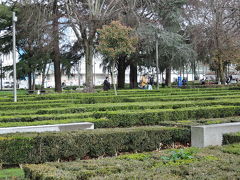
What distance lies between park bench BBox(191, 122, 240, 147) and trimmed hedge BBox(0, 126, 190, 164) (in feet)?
1.40

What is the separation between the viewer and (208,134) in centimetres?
955

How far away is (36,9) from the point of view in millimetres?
28062

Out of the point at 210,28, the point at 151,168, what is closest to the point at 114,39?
the point at 210,28

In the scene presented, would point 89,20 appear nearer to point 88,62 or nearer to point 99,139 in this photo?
point 88,62

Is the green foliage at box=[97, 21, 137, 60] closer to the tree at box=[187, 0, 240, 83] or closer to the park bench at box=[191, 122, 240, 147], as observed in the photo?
the tree at box=[187, 0, 240, 83]

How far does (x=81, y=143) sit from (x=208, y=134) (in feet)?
9.82

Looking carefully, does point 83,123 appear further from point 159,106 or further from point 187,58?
point 187,58

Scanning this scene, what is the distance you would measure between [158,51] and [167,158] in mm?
30797

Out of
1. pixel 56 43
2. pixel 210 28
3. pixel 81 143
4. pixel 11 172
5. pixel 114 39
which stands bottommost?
pixel 11 172

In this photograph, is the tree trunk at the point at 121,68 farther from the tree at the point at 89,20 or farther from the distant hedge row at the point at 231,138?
the distant hedge row at the point at 231,138

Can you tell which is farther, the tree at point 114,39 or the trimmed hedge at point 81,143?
the tree at point 114,39

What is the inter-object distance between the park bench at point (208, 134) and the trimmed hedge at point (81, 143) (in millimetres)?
427

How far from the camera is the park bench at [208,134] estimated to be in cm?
951

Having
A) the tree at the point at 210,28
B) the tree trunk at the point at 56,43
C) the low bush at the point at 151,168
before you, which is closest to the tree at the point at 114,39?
the tree trunk at the point at 56,43
